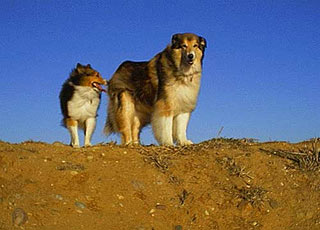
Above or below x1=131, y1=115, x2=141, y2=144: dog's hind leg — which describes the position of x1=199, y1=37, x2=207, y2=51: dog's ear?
above

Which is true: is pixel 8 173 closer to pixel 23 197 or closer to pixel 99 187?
pixel 23 197

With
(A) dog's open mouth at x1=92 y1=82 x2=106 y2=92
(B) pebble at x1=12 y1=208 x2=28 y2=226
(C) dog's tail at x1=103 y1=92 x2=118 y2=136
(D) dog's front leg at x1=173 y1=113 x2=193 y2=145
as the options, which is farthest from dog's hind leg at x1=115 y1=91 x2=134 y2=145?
(B) pebble at x1=12 y1=208 x2=28 y2=226

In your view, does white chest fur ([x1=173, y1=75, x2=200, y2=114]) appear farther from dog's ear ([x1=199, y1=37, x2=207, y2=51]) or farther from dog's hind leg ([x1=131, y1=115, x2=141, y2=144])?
dog's hind leg ([x1=131, y1=115, x2=141, y2=144])

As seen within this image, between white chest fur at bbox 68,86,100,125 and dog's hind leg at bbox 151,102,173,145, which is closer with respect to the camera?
dog's hind leg at bbox 151,102,173,145

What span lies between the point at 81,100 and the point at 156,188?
357 cm

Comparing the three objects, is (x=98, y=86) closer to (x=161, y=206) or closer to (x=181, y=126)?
(x=181, y=126)

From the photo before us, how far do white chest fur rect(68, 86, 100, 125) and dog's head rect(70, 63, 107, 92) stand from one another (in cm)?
10

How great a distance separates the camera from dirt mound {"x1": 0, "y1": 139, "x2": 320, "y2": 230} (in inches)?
205

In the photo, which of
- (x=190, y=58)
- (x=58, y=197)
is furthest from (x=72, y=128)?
(x=58, y=197)

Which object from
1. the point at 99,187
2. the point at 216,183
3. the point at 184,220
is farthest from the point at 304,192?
the point at 99,187

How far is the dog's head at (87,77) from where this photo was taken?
29.6ft

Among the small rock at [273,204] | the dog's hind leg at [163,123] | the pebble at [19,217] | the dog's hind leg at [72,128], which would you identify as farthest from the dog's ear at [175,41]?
the pebble at [19,217]

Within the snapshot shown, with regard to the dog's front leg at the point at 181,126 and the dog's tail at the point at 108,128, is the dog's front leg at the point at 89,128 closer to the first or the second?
the dog's tail at the point at 108,128

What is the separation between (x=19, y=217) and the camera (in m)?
4.90
